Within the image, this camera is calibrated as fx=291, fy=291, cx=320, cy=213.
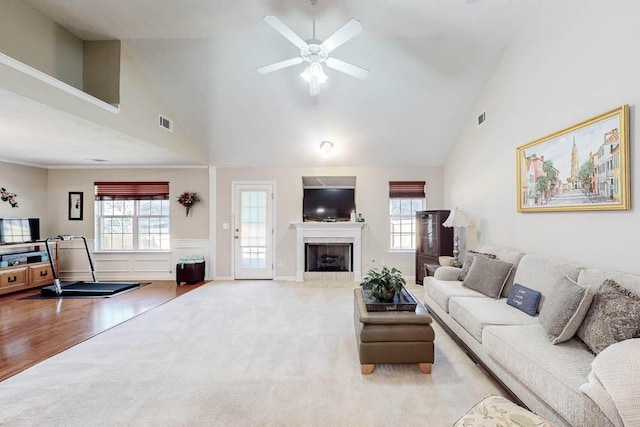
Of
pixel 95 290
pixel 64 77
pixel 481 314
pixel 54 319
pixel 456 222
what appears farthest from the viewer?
pixel 95 290

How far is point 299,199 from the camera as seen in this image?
20.5 feet

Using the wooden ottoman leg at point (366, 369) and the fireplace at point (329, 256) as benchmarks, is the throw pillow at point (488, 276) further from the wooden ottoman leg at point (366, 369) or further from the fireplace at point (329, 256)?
the fireplace at point (329, 256)

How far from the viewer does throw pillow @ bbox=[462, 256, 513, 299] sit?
3.17m

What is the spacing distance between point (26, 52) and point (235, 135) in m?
2.82

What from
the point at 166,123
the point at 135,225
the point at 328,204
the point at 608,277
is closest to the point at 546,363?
the point at 608,277

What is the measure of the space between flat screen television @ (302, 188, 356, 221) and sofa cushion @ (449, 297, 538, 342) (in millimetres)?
3367

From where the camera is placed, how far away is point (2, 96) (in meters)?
2.61

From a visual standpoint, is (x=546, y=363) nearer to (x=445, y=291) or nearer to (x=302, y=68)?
(x=445, y=291)

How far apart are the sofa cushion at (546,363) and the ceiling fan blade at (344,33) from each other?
8.98 feet

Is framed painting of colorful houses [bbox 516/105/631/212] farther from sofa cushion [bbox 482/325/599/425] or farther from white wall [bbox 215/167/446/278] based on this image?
white wall [bbox 215/167/446/278]

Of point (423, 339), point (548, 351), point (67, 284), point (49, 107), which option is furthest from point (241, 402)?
point (67, 284)

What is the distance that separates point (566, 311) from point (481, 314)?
2.21 ft

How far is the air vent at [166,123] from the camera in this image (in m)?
4.68

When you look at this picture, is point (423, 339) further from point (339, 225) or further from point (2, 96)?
point (2, 96)
